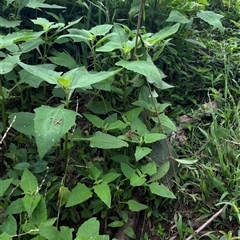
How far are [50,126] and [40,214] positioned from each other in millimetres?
325

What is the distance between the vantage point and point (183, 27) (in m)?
2.46

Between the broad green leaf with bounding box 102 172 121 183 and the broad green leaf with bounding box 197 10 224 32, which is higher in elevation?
the broad green leaf with bounding box 197 10 224 32

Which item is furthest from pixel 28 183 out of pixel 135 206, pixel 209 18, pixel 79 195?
pixel 209 18

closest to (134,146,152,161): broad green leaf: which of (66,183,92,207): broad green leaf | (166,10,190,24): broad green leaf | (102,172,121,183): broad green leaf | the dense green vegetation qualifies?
the dense green vegetation

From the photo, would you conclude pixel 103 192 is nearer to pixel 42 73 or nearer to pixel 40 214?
pixel 40 214

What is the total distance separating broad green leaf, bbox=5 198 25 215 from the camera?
1572mm

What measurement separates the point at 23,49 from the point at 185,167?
0.91 meters

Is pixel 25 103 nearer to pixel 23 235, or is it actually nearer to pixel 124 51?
pixel 124 51

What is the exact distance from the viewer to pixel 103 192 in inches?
63.2

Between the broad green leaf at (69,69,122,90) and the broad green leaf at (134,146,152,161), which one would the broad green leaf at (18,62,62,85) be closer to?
the broad green leaf at (69,69,122,90)

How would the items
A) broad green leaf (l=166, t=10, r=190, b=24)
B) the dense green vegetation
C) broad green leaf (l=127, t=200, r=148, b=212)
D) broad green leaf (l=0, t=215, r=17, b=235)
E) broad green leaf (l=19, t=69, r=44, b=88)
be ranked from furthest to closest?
broad green leaf (l=166, t=10, r=190, b=24)
broad green leaf (l=19, t=69, r=44, b=88)
broad green leaf (l=127, t=200, r=148, b=212)
the dense green vegetation
broad green leaf (l=0, t=215, r=17, b=235)

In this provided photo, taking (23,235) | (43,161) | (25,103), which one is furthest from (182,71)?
(23,235)

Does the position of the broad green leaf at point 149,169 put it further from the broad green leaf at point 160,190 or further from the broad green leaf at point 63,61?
the broad green leaf at point 63,61

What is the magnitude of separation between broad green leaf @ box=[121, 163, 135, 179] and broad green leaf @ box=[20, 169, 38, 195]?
1.15 feet
